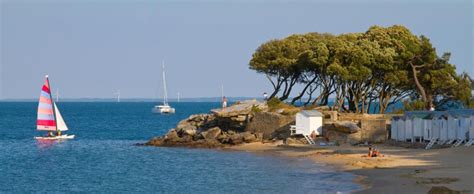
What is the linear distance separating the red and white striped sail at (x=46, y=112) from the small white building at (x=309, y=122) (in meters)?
32.6

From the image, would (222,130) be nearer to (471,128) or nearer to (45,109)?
(45,109)

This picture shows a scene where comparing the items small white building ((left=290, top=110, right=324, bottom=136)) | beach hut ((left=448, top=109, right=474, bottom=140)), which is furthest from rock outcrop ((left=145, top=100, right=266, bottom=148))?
beach hut ((left=448, top=109, right=474, bottom=140))

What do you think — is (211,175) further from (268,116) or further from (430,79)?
(430,79)

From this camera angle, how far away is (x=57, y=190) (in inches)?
1778

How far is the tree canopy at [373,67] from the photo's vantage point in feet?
251

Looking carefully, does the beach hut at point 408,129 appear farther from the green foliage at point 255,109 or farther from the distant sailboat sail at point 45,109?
the distant sailboat sail at point 45,109

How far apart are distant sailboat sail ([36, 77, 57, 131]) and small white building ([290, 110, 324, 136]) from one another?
108 feet

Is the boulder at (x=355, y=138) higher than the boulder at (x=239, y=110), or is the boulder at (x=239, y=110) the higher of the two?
the boulder at (x=239, y=110)

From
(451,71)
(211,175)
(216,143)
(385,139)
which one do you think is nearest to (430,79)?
(451,71)

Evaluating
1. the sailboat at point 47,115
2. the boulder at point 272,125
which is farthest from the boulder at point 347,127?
the sailboat at point 47,115

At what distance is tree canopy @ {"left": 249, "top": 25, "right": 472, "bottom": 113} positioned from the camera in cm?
7659

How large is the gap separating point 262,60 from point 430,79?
641 inches

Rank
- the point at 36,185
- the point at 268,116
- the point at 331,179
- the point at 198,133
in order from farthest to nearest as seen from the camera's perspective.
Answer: the point at 198,133
the point at 268,116
the point at 36,185
the point at 331,179

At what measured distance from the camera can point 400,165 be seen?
4806 cm
